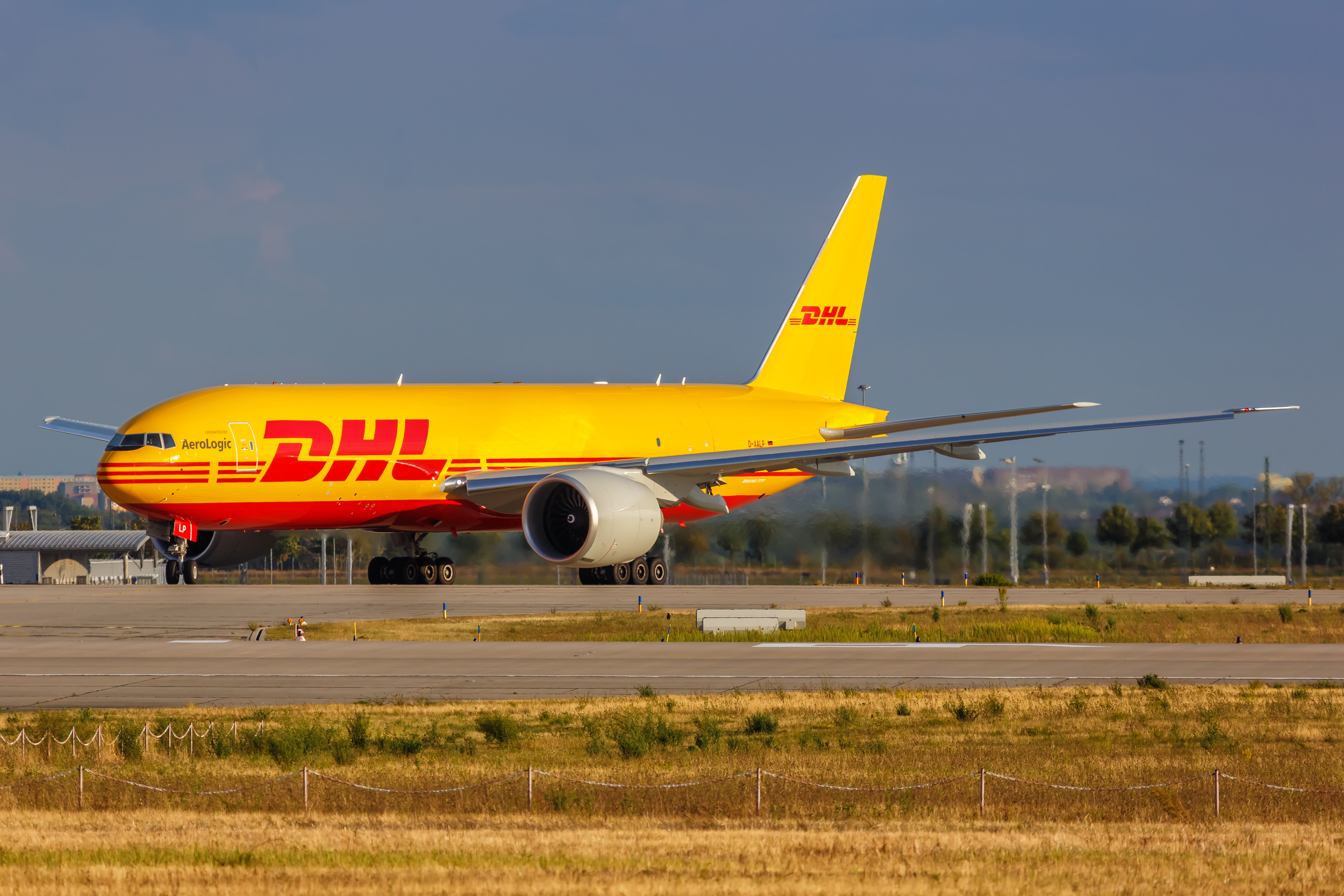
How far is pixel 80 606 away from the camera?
37.4 m

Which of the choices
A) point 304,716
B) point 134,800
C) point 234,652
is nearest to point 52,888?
point 134,800

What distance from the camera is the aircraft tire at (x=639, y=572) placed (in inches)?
1612

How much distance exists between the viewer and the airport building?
2874 inches

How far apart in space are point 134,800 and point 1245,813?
1160cm

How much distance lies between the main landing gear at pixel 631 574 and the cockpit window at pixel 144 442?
36.4ft

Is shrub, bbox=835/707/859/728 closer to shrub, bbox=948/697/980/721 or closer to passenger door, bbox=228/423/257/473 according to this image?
shrub, bbox=948/697/980/721

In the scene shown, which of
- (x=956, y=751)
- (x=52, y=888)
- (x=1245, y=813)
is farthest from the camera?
(x=956, y=751)

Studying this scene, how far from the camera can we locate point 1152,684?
23.8 metres

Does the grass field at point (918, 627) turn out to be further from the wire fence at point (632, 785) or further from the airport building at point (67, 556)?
the airport building at point (67, 556)

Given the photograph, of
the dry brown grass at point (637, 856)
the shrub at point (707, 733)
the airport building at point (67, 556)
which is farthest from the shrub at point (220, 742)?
the airport building at point (67, 556)

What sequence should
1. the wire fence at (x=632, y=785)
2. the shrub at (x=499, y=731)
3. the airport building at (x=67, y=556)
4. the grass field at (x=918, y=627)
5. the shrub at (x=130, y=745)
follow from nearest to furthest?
the wire fence at (x=632, y=785) < the shrub at (x=130, y=745) < the shrub at (x=499, y=731) < the grass field at (x=918, y=627) < the airport building at (x=67, y=556)

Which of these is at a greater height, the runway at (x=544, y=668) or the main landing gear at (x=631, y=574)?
the main landing gear at (x=631, y=574)

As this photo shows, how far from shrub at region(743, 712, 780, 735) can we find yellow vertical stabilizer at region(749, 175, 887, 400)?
2794cm

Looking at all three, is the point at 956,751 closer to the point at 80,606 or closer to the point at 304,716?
the point at 304,716
